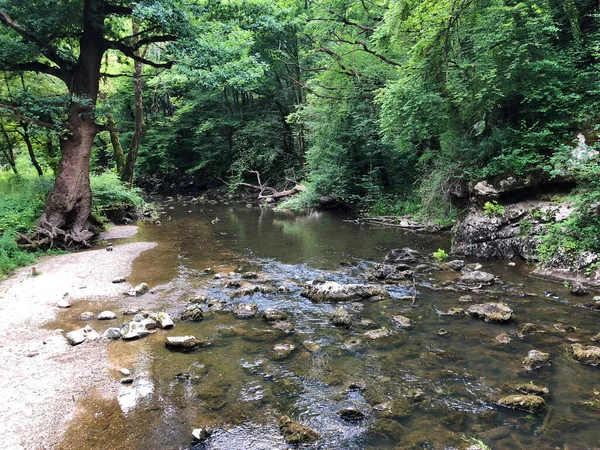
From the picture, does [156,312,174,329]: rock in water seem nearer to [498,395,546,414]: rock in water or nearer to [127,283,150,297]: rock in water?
[127,283,150,297]: rock in water

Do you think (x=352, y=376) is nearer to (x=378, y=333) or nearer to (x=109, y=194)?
(x=378, y=333)

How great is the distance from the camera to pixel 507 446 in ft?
11.8

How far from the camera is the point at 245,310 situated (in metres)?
7.08

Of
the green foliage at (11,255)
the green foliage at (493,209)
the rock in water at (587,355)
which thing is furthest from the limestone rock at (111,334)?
the green foliage at (493,209)

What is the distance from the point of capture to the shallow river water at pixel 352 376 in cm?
378

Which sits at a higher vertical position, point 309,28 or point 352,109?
point 309,28

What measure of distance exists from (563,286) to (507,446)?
5.63 metres

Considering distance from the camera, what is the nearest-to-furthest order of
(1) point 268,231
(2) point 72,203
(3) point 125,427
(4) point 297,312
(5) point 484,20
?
(3) point 125,427, (4) point 297,312, (5) point 484,20, (2) point 72,203, (1) point 268,231

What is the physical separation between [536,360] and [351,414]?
2.89 metres

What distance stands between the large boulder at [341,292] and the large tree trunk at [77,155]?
9.20 m

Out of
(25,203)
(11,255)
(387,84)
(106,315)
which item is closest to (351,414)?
(106,315)

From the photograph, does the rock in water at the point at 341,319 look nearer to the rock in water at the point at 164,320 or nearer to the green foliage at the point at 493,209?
the rock in water at the point at 164,320

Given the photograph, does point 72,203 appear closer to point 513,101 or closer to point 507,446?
point 507,446

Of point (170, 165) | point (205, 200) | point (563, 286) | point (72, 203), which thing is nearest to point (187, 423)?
point (563, 286)
